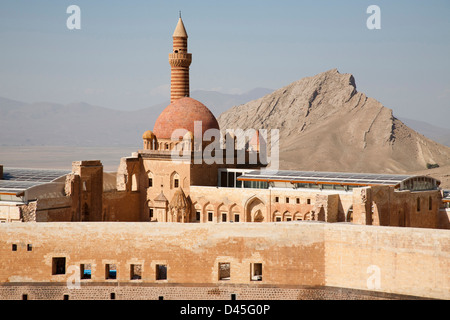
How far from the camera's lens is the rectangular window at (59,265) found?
2928 cm

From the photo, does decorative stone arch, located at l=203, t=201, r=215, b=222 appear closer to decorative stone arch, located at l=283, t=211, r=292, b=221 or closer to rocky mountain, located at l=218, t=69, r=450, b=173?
decorative stone arch, located at l=283, t=211, r=292, b=221

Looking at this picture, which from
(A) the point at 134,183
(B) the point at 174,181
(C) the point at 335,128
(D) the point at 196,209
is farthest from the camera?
(C) the point at 335,128

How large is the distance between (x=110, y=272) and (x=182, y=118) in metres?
13.8

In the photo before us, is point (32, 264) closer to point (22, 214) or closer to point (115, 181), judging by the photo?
point (22, 214)

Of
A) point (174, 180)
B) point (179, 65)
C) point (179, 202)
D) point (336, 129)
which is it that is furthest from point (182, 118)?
point (336, 129)

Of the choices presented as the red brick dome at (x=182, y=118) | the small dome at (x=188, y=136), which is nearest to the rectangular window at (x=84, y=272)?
the small dome at (x=188, y=136)

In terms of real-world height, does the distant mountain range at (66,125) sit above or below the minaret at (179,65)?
above

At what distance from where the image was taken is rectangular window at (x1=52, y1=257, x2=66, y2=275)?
96.1ft

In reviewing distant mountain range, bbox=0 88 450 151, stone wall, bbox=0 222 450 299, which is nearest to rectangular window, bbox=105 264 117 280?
stone wall, bbox=0 222 450 299

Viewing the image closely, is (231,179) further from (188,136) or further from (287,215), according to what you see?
(287,215)

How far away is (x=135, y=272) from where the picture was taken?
30.9 m

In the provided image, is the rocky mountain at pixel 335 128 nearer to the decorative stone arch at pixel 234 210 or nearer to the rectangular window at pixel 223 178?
the rectangular window at pixel 223 178

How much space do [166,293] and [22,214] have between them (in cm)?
902

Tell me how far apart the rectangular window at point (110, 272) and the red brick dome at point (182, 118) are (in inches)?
482
